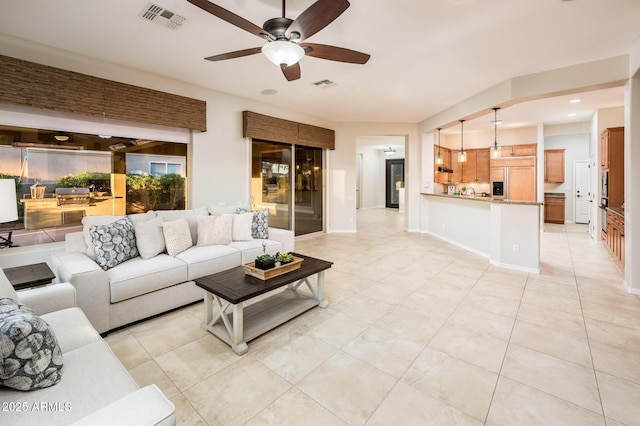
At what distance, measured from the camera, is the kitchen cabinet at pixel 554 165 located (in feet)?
27.9

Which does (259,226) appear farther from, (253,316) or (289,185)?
(289,185)

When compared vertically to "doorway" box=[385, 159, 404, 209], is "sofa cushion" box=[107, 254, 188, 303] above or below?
below

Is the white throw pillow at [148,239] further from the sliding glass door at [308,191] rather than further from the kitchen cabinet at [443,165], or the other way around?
the kitchen cabinet at [443,165]

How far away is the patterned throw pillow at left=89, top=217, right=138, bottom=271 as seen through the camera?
2855 mm

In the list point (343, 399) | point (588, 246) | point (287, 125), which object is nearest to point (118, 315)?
point (343, 399)

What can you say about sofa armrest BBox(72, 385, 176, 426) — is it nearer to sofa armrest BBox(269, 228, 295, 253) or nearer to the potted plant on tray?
the potted plant on tray

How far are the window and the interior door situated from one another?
33.8 feet

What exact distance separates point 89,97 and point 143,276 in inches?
96.3

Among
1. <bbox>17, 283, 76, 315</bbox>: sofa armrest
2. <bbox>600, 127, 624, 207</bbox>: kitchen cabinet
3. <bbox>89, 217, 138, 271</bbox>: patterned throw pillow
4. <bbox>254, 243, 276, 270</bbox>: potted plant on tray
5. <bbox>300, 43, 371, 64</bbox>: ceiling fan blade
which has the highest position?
<bbox>300, 43, 371, 64</bbox>: ceiling fan blade

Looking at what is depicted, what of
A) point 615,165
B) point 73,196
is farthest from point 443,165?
point 73,196

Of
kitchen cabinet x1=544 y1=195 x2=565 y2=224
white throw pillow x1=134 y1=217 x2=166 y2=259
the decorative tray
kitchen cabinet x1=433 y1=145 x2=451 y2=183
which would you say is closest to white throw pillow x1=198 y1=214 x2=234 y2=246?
white throw pillow x1=134 y1=217 x2=166 y2=259

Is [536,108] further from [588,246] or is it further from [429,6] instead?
[429,6]

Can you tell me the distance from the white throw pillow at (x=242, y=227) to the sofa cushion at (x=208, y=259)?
0.34 meters

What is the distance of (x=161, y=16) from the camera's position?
2.75 metres
